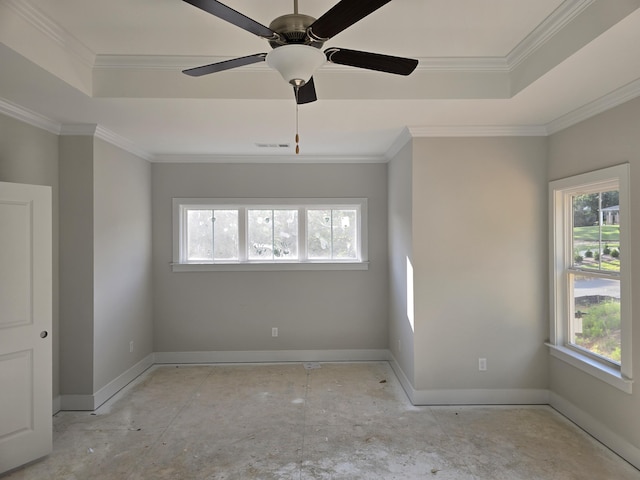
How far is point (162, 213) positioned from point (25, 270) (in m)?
2.15

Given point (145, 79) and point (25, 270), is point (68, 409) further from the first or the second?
point (145, 79)

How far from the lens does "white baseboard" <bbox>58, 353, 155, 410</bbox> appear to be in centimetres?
353

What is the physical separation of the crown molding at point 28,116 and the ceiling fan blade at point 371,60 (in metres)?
2.62

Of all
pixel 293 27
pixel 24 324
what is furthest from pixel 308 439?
pixel 293 27

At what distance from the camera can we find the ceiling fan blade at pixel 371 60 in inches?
65.6

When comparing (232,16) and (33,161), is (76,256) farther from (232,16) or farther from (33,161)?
(232,16)

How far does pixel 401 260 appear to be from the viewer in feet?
13.5

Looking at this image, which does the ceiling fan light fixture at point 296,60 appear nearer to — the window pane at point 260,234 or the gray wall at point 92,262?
the gray wall at point 92,262

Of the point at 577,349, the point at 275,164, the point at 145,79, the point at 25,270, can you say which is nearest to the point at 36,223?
the point at 25,270

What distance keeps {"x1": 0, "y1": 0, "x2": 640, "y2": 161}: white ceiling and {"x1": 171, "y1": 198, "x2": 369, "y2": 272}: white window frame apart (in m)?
1.17

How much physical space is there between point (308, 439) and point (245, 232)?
2662 mm

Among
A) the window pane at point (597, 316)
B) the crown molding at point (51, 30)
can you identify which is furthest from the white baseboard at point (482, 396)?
the crown molding at point (51, 30)

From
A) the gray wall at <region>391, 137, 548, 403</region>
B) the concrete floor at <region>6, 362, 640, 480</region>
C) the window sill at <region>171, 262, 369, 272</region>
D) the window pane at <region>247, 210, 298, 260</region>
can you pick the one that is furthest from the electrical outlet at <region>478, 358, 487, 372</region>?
the window pane at <region>247, 210, 298, 260</region>

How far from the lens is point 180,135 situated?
3.83 metres
